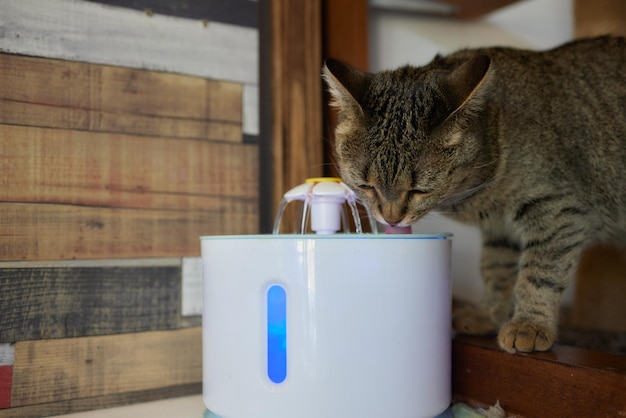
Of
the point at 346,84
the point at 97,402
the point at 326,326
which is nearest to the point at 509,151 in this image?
the point at 346,84

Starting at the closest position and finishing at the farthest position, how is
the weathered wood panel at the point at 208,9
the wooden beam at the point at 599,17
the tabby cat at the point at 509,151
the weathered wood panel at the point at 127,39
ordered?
the tabby cat at the point at 509,151
the weathered wood panel at the point at 127,39
the weathered wood panel at the point at 208,9
the wooden beam at the point at 599,17

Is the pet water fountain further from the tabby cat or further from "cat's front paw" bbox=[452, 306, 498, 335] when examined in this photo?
"cat's front paw" bbox=[452, 306, 498, 335]

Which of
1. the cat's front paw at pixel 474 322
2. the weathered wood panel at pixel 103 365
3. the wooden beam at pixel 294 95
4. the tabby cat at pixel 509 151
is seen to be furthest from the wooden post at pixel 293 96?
the cat's front paw at pixel 474 322

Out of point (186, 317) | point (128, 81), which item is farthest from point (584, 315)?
point (128, 81)

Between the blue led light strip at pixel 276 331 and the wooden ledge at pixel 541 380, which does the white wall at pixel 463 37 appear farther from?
the blue led light strip at pixel 276 331

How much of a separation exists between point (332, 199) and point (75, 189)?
49 centimetres

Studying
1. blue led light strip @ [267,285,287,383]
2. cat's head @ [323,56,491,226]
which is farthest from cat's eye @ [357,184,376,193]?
blue led light strip @ [267,285,287,383]

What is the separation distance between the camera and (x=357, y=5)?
1286 millimetres

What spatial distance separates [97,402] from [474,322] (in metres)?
0.76

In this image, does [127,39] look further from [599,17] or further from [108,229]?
[599,17]

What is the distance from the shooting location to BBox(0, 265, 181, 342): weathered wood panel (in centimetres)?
93

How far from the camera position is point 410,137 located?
0.86 m

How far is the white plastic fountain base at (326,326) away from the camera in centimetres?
76

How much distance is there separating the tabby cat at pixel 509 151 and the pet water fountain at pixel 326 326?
14cm
